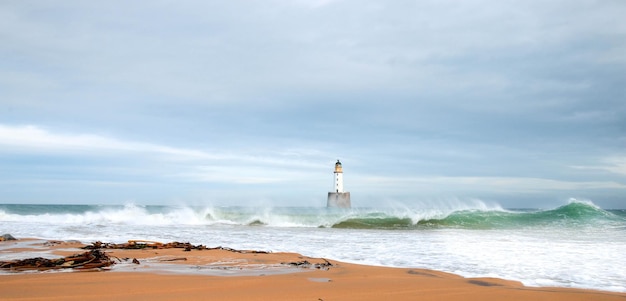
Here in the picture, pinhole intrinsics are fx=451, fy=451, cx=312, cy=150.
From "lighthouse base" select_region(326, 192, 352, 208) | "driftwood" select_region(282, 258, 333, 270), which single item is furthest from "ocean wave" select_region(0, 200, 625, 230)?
"lighthouse base" select_region(326, 192, 352, 208)

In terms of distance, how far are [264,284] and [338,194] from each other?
6188cm

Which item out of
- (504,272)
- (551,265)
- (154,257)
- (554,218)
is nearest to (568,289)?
(504,272)

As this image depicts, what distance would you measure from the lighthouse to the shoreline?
60.3 m

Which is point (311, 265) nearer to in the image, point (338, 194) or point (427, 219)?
point (427, 219)

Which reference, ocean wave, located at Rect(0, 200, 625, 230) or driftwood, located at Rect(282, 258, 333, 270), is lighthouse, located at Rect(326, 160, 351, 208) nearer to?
ocean wave, located at Rect(0, 200, 625, 230)

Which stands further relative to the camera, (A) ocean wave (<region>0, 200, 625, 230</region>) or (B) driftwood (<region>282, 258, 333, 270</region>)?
(A) ocean wave (<region>0, 200, 625, 230</region>)

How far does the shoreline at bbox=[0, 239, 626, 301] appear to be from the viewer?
400 centimetres

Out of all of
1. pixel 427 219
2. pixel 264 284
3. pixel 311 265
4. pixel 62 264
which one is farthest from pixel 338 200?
pixel 264 284

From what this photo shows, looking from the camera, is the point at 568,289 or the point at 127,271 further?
the point at 127,271

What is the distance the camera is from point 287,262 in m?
6.58

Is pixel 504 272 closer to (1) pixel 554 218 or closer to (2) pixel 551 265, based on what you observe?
(2) pixel 551 265

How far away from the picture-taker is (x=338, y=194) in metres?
66.1

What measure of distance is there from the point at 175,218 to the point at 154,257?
20.1 m

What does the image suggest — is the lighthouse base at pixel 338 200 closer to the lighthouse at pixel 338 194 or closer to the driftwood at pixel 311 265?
the lighthouse at pixel 338 194
